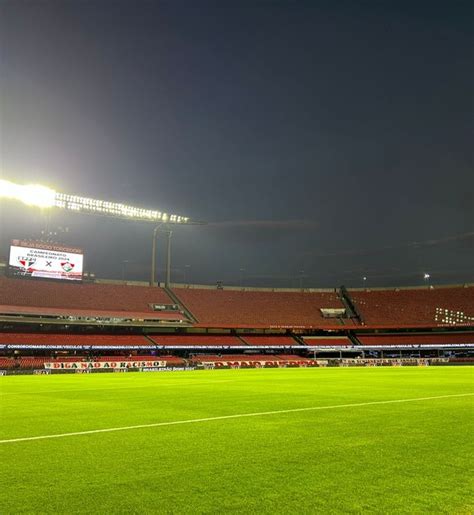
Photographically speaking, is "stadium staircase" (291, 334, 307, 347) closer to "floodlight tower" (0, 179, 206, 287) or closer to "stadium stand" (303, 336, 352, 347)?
"stadium stand" (303, 336, 352, 347)

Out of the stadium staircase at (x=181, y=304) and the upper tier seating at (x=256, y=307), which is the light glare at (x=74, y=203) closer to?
the stadium staircase at (x=181, y=304)

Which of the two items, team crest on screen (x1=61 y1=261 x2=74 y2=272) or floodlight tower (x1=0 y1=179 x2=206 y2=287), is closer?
floodlight tower (x1=0 y1=179 x2=206 y2=287)

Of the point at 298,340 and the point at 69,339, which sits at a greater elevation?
the point at 69,339

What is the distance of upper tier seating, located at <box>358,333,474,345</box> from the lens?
249 ft

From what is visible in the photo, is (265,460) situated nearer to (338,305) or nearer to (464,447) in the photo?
(464,447)

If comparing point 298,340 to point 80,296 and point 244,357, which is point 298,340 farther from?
point 80,296

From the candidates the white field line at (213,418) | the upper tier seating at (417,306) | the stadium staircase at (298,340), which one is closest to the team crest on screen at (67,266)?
the stadium staircase at (298,340)

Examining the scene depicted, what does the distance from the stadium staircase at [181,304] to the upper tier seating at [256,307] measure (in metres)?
0.57

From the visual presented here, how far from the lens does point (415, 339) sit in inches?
3125

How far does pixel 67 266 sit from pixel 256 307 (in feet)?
112

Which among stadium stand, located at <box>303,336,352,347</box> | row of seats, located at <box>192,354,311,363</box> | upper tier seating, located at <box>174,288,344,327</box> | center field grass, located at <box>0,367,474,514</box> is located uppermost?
upper tier seating, located at <box>174,288,344,327</box>

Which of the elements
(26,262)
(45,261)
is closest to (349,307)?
(45,261)

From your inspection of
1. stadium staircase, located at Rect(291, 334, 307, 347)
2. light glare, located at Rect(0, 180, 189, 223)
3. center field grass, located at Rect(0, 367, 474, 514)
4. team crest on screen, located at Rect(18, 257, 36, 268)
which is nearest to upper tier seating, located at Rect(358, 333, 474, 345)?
stadium staircase, located at Rect(291, 334, 307, 347)

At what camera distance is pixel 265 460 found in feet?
20.6
